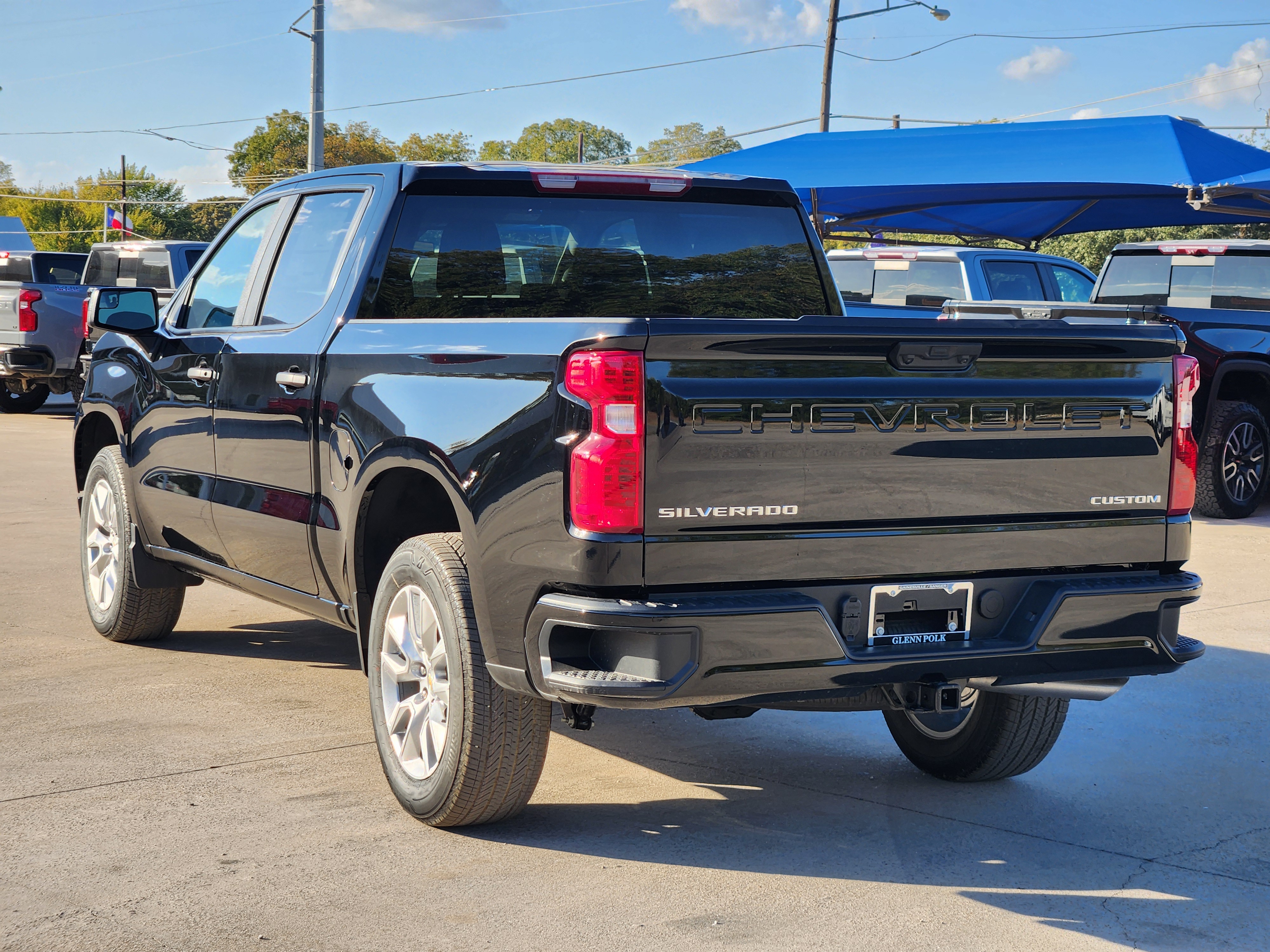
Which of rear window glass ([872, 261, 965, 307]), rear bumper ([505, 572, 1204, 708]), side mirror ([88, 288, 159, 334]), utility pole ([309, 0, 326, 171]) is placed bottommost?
rear bumper ([505, 572, 1204, 708])

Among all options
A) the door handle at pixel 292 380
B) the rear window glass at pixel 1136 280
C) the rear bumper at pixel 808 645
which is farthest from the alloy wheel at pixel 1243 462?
the door handle at pixel 292 380

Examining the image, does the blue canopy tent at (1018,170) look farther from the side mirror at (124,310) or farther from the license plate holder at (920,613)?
the license plate holder at (920,613)

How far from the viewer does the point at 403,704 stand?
4.35 meters

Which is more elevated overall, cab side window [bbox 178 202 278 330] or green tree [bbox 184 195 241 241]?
green tree [bbox 184 195 241 241]

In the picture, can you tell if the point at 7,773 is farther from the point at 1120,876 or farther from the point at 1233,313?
the point at 1233,313

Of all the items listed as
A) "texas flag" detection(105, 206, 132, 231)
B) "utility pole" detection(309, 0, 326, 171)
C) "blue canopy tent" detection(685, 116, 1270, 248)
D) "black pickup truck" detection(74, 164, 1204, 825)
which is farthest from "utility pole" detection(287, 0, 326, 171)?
"texas flag" detection(105, 206, 132, 231)

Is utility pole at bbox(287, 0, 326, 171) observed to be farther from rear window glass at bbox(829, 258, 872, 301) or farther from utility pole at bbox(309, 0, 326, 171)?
rear window glass at bbox(829, 258, 872, 301)

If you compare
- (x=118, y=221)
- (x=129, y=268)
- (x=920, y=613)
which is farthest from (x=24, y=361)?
(x=118, y=221)

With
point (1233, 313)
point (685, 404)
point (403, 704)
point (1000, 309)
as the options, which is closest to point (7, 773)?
point (403, 704)

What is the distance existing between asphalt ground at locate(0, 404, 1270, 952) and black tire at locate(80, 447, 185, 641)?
0.75 ft

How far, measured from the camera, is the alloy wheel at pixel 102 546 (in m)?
6.50

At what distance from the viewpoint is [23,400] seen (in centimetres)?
2075

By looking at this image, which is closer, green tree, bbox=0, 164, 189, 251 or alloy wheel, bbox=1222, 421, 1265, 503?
alloy wheel, bbox=1222, 421, 1265, 503

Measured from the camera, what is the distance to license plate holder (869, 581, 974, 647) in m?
3.73
